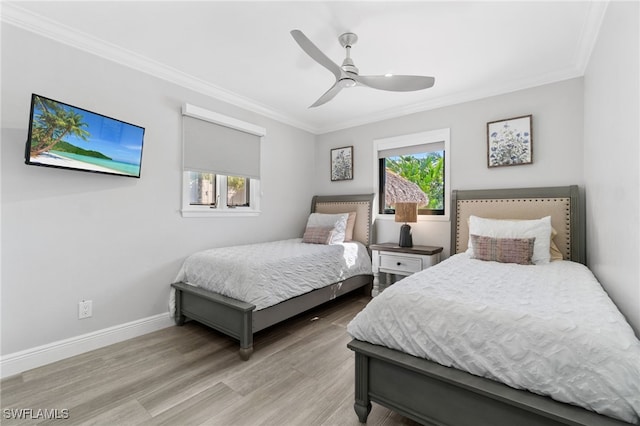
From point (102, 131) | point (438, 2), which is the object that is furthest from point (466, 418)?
point (102, 131)

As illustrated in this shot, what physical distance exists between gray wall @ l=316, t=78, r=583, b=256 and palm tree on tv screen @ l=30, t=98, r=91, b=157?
3.21 meters

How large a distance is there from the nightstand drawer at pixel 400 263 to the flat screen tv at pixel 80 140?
274 centimetres

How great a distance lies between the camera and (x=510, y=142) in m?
3.08

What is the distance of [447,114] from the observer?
3516 millimetres

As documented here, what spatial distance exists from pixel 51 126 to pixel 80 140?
0.60ft

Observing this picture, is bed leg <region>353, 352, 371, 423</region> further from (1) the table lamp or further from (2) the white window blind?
(2) the white window blind

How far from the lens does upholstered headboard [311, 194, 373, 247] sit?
401 cm

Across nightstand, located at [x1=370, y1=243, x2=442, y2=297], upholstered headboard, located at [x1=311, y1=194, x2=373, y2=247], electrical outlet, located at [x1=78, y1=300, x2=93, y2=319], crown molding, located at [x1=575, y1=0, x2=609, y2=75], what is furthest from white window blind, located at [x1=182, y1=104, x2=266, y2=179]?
crown molding, located at [x1=575, y1=0, x2=609, y2=75]

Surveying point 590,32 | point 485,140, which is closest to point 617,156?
point 590,32

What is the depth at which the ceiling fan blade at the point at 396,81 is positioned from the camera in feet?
7.34

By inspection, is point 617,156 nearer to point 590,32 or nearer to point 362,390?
point 590,32

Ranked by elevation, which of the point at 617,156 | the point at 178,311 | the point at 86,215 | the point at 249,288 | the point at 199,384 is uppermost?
the point at 617,156

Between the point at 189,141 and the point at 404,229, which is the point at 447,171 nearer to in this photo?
the point at 404,229

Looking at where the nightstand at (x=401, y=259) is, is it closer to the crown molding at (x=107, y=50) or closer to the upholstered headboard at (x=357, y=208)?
the upholstered headboard at (x=357, y=208)
